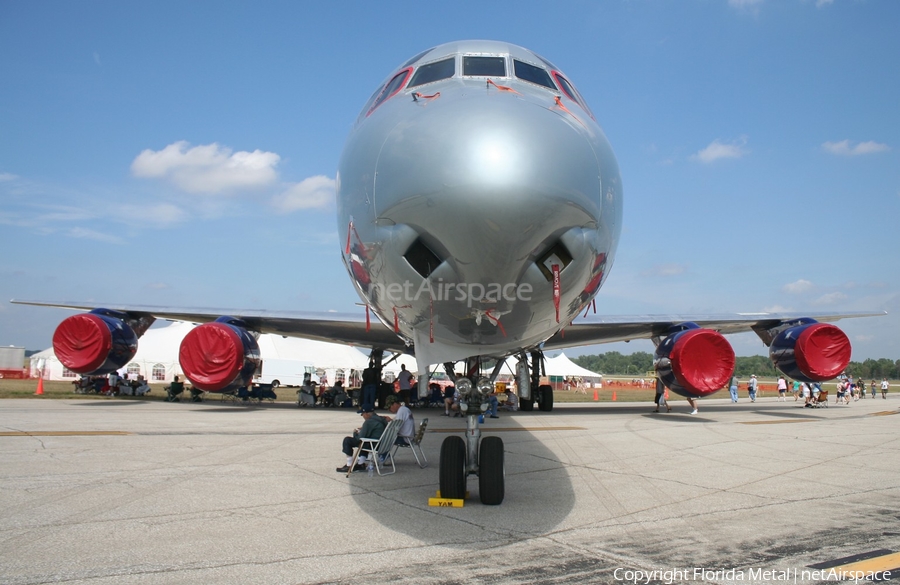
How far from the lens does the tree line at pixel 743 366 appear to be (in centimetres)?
11768

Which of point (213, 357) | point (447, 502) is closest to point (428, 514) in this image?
point (447, 502)

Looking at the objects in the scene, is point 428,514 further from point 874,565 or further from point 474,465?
point 874,565

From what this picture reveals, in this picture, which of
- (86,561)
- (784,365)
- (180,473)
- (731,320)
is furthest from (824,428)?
(86,561)

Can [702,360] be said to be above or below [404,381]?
above

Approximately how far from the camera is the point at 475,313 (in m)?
4.23

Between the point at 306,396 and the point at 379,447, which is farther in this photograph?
the point at 306,396

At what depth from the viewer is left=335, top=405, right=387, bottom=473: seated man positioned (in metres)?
8.06

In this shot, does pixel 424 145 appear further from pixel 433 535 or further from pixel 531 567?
pixel 433 535

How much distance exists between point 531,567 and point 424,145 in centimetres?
280

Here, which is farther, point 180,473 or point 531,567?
point 180,473

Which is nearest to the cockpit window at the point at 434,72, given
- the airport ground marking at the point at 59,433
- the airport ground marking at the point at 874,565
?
the airport ground marking at the point at 874,565

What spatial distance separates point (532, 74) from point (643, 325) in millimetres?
13750

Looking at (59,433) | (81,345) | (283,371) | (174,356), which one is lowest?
(59,433)

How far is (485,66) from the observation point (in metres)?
4.48
